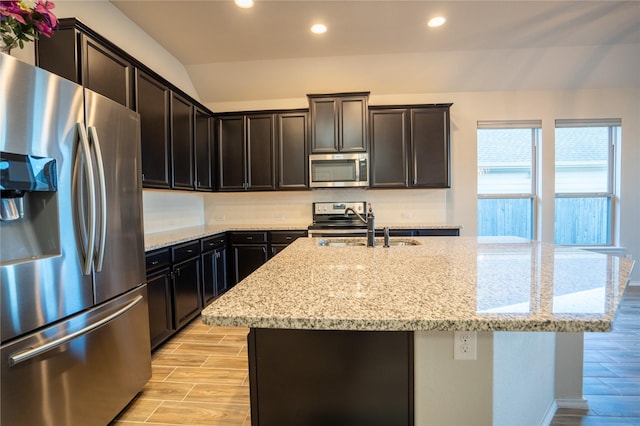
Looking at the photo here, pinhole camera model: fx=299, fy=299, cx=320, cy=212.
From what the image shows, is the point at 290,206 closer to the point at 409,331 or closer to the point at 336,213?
the point at 336,213

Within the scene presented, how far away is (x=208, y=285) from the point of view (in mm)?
3281

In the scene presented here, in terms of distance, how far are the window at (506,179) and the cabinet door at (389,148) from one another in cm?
119

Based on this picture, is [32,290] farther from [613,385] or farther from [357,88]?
[357,88]

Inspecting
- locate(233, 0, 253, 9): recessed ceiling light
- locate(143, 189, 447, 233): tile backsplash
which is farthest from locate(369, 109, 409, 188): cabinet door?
locate(233, 0, 253, 9): recessed ceiling light

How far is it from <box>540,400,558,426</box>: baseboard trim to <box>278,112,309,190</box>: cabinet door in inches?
121

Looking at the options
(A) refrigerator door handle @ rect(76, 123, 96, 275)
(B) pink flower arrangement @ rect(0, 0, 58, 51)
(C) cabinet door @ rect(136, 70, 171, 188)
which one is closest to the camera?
(B) pink flower arrangement @ rect(0, 0, 58, 51)

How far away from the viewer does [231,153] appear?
4047 millimetres

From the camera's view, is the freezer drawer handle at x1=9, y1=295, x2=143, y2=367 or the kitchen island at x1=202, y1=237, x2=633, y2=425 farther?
the freezer drawer handle at x1=9, y1=295, x2=143, y2=367

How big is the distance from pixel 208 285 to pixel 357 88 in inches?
123

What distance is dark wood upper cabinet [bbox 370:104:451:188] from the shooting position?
12.5ft

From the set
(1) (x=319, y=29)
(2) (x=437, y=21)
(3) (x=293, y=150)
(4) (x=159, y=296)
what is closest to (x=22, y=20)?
(4) (x=159, y=296)

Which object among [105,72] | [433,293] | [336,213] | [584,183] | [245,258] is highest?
[105,72]

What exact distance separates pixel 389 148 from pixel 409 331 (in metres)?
3.20

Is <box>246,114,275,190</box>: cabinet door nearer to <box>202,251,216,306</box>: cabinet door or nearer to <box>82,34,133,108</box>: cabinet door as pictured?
<box>202,251,216,306</box>: cabinet door
